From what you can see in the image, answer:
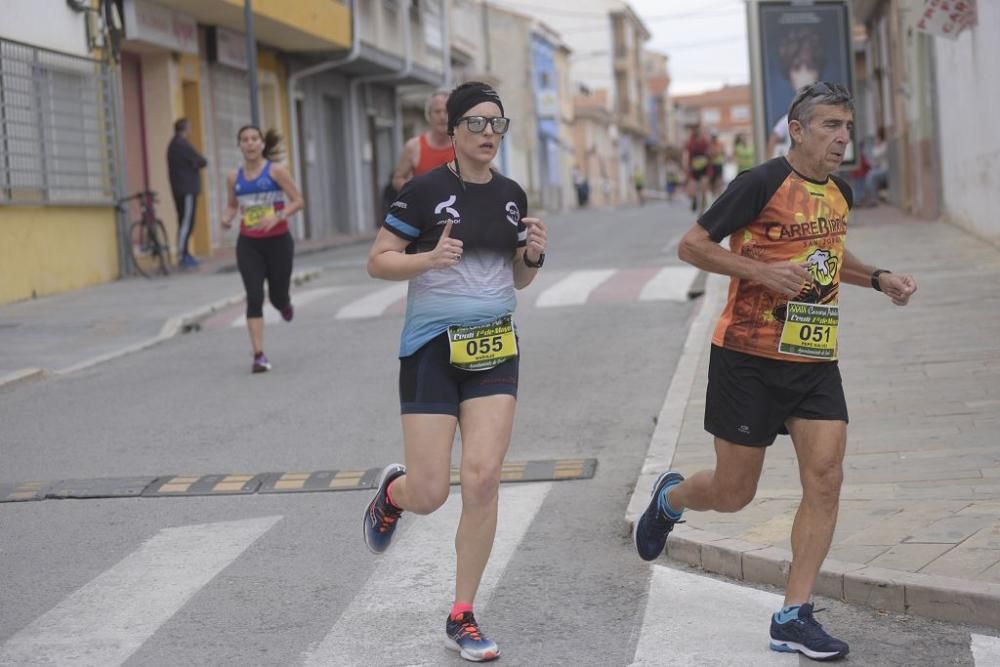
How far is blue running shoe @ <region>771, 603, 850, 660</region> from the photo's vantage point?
4.84m

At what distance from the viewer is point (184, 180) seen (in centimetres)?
2205

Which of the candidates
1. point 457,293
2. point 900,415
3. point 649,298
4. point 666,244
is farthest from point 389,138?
point 457,293

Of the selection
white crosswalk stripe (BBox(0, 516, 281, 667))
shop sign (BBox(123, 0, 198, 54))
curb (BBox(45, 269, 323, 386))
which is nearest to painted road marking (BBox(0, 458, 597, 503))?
white crosswalk stripe (BBox(0, 516, 281, 667))

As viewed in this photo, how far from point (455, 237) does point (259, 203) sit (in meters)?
6.88

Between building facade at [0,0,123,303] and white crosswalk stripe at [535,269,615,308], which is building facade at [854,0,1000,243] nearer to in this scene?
white crosswalk stripe at [535,269,615,308]

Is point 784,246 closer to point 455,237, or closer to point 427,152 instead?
point 455,237

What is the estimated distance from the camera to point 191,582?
609 centimetres

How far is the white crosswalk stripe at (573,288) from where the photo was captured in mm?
15555

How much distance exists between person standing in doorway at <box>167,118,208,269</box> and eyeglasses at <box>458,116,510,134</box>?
17229 mm

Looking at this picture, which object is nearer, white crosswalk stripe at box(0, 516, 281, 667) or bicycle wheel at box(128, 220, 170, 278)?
white crosswalk stripe at box(0, 516, 281, 667)

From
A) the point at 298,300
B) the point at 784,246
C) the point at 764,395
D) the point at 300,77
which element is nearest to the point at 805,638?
the point at 764,395

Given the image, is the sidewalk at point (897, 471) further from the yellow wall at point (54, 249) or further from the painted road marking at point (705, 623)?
the yellow wall at point (54, 249)

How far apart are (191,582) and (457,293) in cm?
176

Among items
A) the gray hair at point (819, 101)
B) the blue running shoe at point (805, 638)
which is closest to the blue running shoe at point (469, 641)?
the blue running shoe at point (805, 638)
